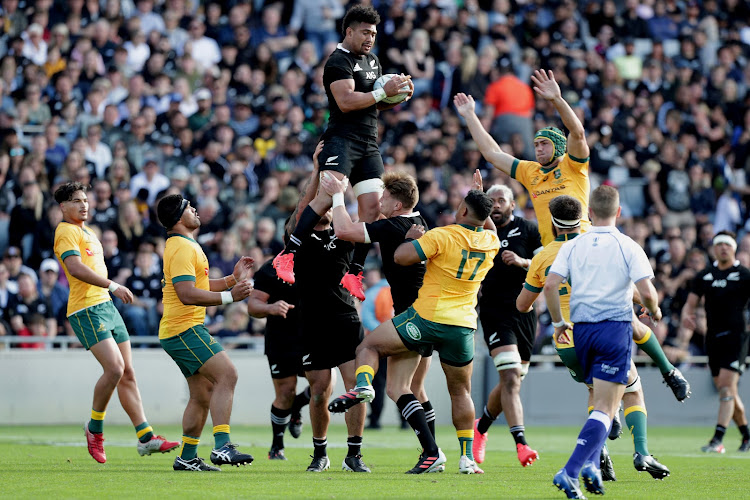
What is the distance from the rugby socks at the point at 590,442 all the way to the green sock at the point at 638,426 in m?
1.58

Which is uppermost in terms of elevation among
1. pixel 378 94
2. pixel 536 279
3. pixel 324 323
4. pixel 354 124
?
pixel 378 94

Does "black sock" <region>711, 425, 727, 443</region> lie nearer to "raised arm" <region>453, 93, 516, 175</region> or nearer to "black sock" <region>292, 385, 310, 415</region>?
"raised arm" <region>453, 93, 516, 175</region>

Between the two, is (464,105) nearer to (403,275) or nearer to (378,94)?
(378,94)

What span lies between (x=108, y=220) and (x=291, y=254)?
8030 mm

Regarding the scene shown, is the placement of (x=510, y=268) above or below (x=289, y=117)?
below

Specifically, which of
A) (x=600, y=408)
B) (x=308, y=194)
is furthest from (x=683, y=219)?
(x=600, y=408)

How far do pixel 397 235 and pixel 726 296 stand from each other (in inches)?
263

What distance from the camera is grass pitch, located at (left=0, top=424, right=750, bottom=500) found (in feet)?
26.3

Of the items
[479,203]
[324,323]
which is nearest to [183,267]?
[324,323]

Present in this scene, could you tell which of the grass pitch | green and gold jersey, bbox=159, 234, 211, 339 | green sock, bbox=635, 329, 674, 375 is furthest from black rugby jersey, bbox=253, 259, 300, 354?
green sock, bbox=635, 329, 674, 375

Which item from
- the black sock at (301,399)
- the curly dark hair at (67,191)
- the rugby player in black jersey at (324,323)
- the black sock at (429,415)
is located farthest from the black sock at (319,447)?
the curly dark hair at (67,191)

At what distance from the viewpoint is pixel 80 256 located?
35.3 feet

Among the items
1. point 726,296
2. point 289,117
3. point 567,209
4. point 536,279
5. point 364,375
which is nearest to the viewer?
point 567,209

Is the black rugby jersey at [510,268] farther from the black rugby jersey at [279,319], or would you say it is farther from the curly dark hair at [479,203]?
the curly dark hair at [479,203]
